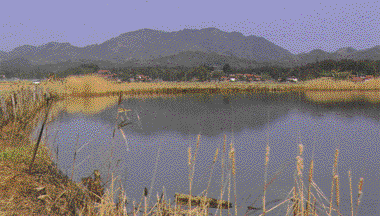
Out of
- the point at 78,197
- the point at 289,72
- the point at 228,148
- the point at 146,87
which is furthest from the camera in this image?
the point at 289,72

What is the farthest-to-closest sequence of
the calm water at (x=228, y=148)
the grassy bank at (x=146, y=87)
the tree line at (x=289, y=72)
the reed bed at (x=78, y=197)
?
the tree line at (x=289, y=72) < the grassy bank at (x=146, y=87) < the calm water at (x=228, y=148) < the reed bed at (x=78, y=197)

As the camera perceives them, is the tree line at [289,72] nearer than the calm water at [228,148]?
No

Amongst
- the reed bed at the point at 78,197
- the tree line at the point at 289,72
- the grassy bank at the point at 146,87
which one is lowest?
the reed bed at the point at 78,197

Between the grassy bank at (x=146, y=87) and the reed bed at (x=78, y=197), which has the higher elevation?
the grassy bank at (x=146, y=87)

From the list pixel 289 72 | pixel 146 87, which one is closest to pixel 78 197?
pixel 146 87

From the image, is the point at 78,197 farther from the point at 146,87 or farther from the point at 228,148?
the point at 146,87

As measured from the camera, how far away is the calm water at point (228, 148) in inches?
186

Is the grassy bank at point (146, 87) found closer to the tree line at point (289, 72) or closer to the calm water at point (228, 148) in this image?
the calm water at point (228, 148)

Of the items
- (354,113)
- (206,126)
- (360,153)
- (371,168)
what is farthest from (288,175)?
(354,113)

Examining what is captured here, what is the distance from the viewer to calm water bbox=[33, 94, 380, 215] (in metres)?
4.73

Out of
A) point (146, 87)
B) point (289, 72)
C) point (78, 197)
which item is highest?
point (289, 72)

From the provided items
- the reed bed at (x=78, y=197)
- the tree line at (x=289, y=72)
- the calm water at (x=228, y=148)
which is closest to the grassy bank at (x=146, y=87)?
the calm water at (x=228, y=148)

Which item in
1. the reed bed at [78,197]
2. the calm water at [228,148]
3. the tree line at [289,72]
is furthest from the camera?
the tree line at [289,72]

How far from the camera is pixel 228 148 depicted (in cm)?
732
